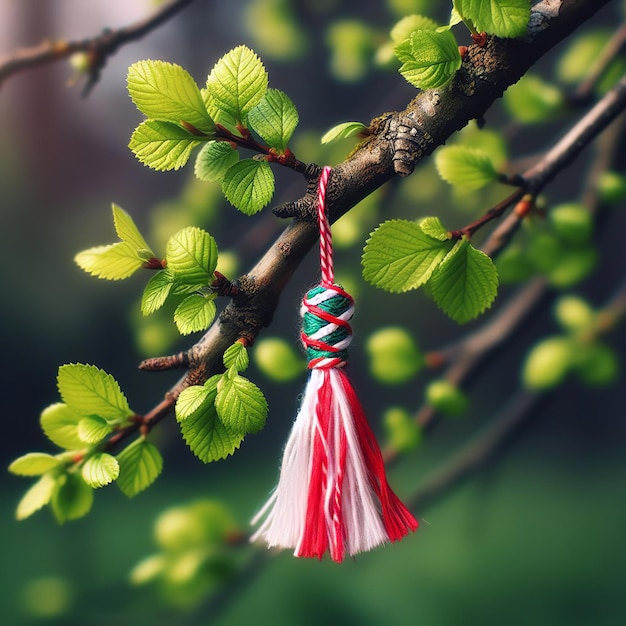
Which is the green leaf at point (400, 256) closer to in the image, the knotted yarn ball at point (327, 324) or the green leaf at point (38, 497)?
the knotted yarn ball at point (327, 324)

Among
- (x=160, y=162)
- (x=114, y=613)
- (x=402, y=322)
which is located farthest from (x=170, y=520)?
(x=160, y=162)

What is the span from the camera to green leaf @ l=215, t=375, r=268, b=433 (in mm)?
270

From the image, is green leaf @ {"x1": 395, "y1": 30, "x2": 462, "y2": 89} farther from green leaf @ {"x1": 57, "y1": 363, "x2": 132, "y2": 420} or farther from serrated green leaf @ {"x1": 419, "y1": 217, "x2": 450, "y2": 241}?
green leaf @ {"x1": 57, "y1": 363, "x2": 132, "y2": 420}

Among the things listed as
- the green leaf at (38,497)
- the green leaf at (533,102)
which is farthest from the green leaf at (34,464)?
the green leaf at (533,102)

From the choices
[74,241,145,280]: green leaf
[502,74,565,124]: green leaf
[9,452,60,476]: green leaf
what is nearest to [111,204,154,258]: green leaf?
[74,241,145,280]: green leaf

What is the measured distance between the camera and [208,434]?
0.94 ft

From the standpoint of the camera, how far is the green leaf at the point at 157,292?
0.28m

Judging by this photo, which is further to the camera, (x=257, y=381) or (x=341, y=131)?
(x=257, y=381)

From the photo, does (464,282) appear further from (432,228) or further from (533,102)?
(533,102)

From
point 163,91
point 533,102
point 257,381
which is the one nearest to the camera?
point 163,91

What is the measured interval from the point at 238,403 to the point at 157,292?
60mm

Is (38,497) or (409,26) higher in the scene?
(409,26)

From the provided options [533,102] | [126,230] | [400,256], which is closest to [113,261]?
[126,230]

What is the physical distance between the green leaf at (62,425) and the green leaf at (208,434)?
72 millimetres
